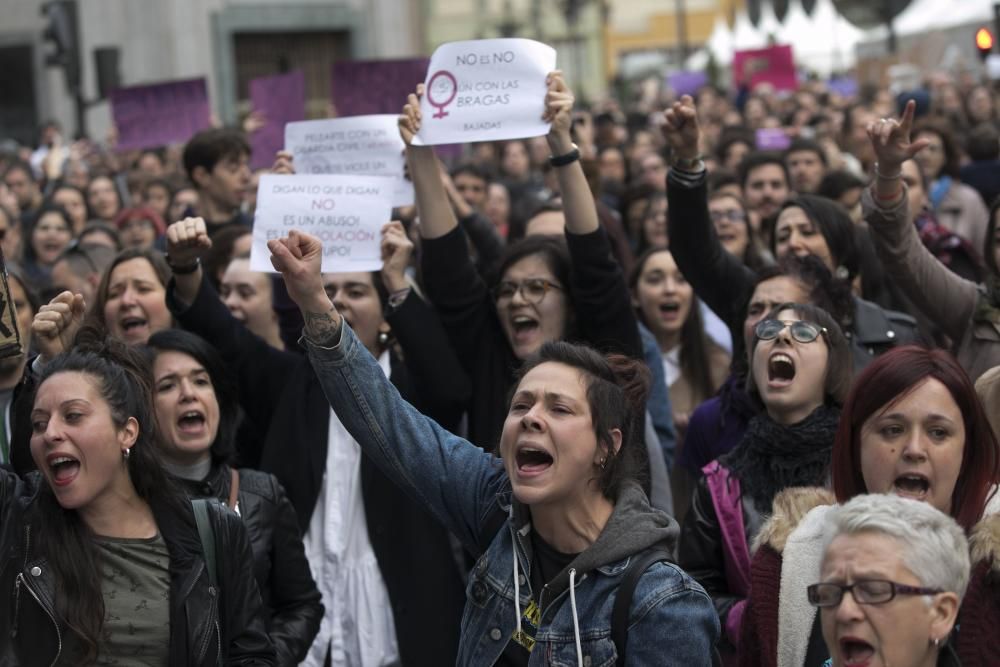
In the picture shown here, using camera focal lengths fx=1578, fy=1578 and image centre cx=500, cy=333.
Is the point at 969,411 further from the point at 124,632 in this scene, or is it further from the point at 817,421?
the point at 124,632

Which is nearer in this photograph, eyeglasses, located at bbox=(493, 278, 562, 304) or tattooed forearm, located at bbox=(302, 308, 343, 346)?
tattooed forearm, located at bbox=(302, 308, 343, 346)

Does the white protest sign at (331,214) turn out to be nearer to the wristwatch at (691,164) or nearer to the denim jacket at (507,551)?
the wristwatch at (691,164)

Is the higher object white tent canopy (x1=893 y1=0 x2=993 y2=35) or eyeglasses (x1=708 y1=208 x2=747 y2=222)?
white tent canopy (x1=893 y1=0 x2=993 y2=35)

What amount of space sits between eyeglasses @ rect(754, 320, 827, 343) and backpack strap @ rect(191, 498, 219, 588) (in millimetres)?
1618

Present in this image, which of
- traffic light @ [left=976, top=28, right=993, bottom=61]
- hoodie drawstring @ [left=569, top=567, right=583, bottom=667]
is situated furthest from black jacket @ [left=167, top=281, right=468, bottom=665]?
traffic light @ [left=976, top=28, right=993, bottom=61]

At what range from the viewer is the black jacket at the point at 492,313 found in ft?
16.4

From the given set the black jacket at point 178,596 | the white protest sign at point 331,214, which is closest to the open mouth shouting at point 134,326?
the white protest sign at point 331,214

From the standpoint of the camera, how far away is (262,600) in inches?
160

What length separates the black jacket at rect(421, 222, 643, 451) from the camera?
5.00 metres

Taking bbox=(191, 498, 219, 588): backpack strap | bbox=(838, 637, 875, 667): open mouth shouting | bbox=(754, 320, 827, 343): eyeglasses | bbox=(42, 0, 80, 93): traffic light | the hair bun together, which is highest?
bbox=(42, 0, 80, 93): traffic light

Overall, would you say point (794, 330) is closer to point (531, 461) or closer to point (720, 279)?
point (720, 279)

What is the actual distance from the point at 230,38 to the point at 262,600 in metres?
22.8

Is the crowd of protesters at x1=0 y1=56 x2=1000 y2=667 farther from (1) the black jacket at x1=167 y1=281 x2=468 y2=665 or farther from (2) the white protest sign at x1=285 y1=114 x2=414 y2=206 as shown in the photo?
(2) the white protest sign at x1=285 y1=114 x2=414 y2=206

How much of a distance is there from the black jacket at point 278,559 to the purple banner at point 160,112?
6.76m
